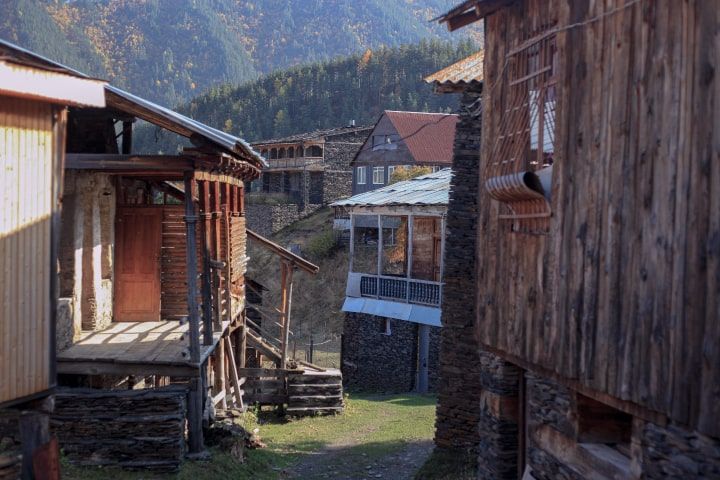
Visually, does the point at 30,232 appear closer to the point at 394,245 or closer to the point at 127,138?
the point at 127,138

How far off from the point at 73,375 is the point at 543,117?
28.1 feet

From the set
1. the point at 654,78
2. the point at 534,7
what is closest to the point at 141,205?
the point at 534,7

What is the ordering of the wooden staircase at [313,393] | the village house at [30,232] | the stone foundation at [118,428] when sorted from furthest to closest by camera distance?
the wooden staircase at [313,393], the stone foundation at [118,428], the village house at [30,232]

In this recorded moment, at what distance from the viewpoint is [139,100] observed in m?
12.4

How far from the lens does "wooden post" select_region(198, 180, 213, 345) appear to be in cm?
1344

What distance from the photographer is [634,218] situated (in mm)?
6387

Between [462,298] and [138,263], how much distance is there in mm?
6658

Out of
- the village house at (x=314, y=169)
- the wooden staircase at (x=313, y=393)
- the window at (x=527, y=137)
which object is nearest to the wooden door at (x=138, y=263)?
the wooden staircase at (x=313, y=393)

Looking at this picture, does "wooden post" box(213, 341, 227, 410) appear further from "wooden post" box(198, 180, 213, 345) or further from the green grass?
"wooden post" box(198, 180, 213, 345)

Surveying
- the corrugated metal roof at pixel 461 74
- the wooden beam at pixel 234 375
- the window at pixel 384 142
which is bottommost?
the wooden beam at pixel 234 375

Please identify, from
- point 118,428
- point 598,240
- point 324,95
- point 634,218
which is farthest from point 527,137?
point 324,95

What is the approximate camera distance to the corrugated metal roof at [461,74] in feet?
41.9

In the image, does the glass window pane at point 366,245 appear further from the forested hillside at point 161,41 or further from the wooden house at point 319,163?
the forested hillside at point 161,41

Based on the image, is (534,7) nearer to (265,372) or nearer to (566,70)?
(566,70)
